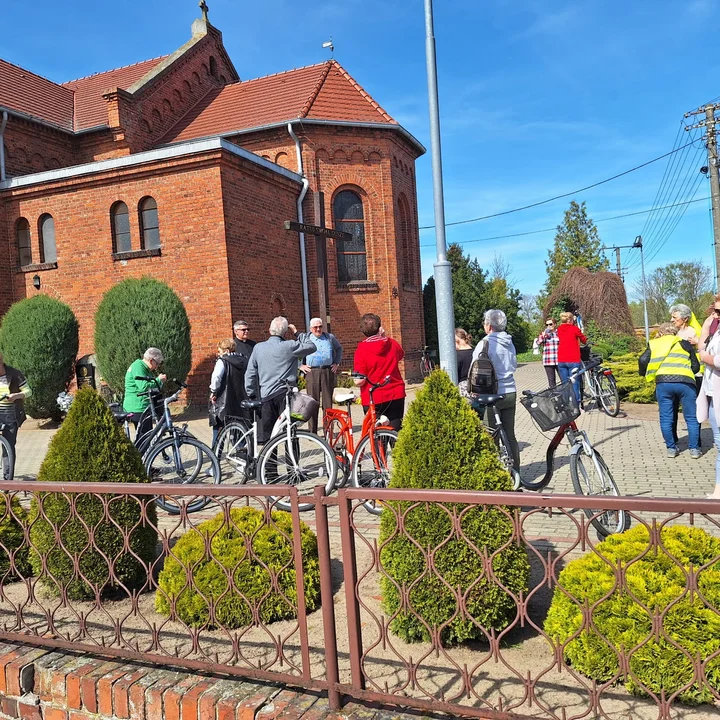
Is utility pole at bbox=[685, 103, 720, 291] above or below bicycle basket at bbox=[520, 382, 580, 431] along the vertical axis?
above

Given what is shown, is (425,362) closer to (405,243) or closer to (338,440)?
(405,243)

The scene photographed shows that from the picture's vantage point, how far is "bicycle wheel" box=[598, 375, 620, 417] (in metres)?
11.0

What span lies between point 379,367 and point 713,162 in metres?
18.0

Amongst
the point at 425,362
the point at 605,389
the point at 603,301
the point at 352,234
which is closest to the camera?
the point at 605,389

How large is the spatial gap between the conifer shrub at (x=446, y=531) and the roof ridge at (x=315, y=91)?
1726cm

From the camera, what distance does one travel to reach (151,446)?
683cm

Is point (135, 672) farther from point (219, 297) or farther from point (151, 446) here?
point (219, 297)

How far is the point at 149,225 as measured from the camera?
15.1 m

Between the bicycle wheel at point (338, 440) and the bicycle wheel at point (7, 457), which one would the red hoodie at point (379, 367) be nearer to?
A: the bicycle wheel at point (338, 440)

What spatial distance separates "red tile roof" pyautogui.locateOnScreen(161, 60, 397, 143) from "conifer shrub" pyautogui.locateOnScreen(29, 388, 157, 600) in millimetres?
16629

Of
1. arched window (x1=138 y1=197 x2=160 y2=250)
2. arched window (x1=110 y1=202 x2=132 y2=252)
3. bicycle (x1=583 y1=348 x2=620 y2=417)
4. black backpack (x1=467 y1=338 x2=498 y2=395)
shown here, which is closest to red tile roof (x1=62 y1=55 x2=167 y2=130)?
arched window (x1=110 y1=202 x2=132 y2=252)

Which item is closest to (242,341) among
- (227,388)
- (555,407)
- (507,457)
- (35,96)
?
(227,388)

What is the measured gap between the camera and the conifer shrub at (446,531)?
281 cm

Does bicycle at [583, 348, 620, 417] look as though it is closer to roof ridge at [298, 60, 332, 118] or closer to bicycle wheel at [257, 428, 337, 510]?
bicycle wheel at [257, 428, 337, 510]
